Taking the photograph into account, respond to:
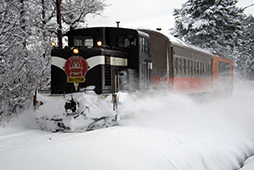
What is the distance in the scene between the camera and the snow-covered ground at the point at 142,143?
4.63 meters

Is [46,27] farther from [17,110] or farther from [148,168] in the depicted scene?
[148,168]

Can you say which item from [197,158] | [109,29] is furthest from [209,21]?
[197,158]

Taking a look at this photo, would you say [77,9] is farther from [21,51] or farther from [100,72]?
[100,72]

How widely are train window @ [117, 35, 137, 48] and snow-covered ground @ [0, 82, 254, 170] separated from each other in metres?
1.60

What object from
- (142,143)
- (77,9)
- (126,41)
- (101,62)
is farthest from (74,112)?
(77,9)

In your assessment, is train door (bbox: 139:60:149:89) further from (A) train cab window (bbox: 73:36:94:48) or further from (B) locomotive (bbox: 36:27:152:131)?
(A) train cab window (bbox: 73:36:94:48)

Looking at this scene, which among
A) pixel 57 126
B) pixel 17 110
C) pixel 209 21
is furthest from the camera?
pixel 209 21

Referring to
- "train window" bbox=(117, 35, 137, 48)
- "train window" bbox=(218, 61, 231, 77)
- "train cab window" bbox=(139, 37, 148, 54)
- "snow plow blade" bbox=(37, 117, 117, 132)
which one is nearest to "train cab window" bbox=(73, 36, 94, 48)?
"train window" bbox=(117, 35, 137, 48)

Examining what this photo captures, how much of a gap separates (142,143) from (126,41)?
12.2 feet

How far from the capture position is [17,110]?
34.0ft

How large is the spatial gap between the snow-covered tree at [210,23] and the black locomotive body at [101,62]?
58.3 ft

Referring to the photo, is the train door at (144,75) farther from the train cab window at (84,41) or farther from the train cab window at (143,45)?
the train cab window at (84,41)

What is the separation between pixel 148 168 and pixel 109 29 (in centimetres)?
475

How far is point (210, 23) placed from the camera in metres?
25.2
